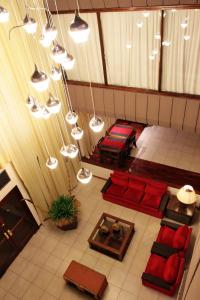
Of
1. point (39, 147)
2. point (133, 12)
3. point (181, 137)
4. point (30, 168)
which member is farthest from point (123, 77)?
point (181, 137)

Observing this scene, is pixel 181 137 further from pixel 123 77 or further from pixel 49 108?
pixel 49 108

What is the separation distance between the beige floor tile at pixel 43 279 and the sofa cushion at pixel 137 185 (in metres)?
3.08

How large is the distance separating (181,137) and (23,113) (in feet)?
18.1

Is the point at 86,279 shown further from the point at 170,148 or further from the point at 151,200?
the point at 170,148

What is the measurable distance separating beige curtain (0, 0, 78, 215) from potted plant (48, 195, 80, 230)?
369 millimetres

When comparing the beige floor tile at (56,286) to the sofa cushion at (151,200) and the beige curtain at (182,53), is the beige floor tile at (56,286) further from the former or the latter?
the beige curtain at (182,53)

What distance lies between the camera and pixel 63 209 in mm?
6598

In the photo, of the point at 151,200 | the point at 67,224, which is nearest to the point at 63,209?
the point at 67,224

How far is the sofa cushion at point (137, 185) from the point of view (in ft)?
23.1

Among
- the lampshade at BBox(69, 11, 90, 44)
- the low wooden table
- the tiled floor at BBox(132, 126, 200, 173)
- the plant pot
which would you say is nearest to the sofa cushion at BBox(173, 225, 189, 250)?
the low wooden table

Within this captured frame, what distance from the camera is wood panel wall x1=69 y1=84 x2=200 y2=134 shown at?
5.40 metres

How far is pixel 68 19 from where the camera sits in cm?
564

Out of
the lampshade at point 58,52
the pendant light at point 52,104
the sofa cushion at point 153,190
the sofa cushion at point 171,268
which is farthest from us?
the sofa cushion at point 153,190

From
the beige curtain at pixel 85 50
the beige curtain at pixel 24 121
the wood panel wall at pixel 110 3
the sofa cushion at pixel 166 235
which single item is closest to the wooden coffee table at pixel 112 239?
the sofa cushion at pixel 166 235
